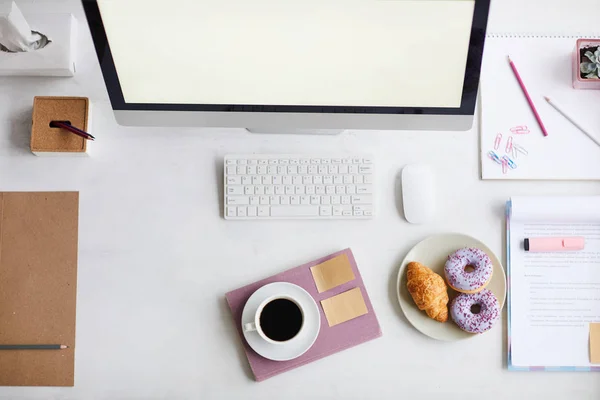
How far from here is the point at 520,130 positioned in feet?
3.32

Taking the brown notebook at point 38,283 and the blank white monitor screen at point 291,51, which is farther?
the brown notebook at point 38,283

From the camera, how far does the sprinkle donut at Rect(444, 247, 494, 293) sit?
93cm

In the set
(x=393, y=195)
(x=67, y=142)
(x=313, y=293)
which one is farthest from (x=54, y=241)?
(x=393, y=195)

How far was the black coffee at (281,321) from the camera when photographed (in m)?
0.91

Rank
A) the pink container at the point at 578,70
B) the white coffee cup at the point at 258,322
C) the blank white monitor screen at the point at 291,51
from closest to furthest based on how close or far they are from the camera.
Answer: the blank white monitor screen at the point at 291,51 < the white coffee cup at the point at 258,322 < the pink container at the point at 578,70

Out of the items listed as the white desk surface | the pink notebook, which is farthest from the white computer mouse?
the pink notebook

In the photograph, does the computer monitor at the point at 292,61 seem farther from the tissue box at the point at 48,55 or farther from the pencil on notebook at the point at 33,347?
the pencil on notebook at the point at 33,347

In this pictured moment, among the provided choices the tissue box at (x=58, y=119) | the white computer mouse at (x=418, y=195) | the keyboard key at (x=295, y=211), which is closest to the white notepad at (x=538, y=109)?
the white computer mouse at (x=418, y=195)

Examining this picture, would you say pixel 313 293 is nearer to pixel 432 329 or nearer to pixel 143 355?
pixel 432 329

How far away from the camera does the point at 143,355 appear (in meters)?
0.97

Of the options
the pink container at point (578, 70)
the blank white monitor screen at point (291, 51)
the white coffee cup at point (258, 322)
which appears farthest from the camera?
the pink container at point (578, 70)

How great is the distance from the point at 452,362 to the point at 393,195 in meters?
0.31

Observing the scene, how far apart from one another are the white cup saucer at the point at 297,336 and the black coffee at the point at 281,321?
17 millimetres

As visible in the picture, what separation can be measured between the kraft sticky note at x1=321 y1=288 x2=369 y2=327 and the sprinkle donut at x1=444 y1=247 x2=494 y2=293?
158mm
